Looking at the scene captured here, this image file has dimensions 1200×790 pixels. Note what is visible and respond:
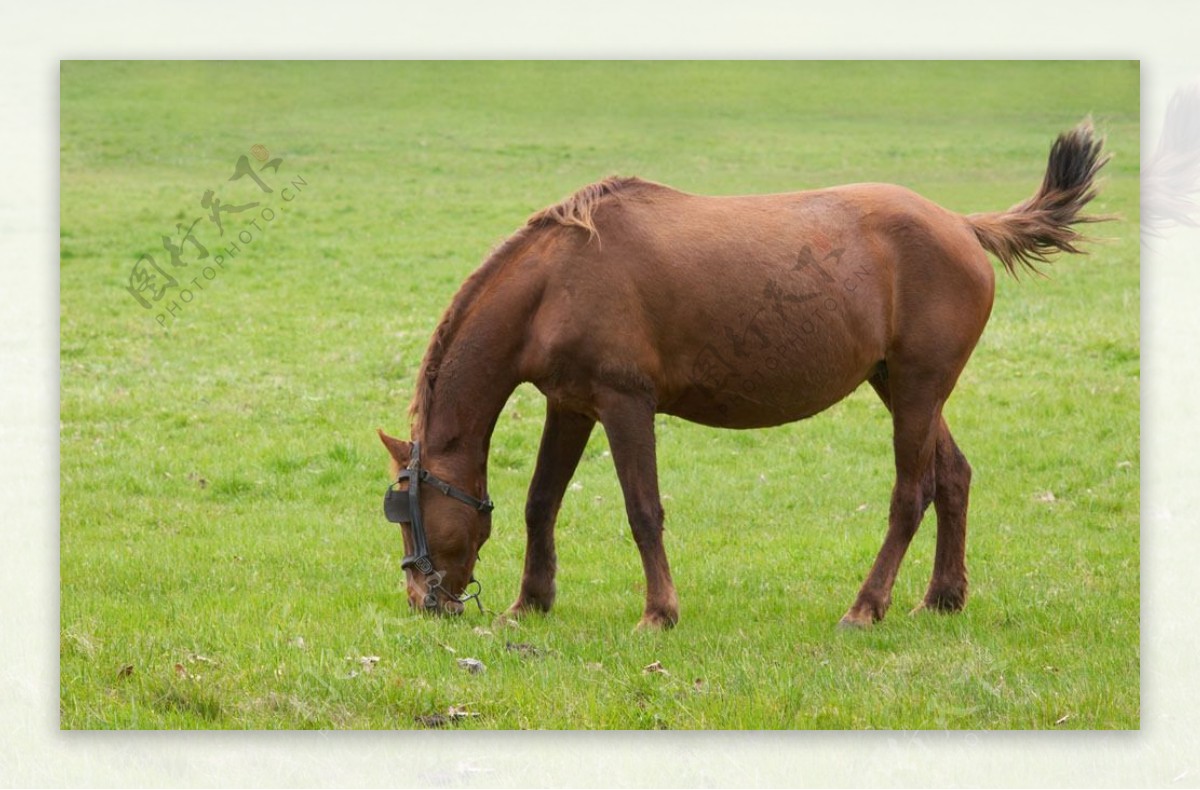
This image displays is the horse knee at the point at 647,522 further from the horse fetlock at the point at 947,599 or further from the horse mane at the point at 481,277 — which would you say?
the horse fetlock at the point at 947,599

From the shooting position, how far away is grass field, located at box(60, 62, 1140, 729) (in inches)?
243

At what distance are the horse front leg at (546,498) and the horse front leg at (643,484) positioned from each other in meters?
0.51

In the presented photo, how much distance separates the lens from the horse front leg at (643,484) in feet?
22.6

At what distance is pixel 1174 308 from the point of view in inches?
267

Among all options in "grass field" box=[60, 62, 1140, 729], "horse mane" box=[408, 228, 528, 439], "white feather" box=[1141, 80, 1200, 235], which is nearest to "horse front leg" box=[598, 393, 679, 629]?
"grass field" box=[60, 62, 1140, 729]

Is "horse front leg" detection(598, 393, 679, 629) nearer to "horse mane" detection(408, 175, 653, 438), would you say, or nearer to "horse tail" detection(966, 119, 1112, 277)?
"horse mane" detection(408, 175, 653, 438)

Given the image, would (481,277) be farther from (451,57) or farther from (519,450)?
(519,450)

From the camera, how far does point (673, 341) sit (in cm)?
702

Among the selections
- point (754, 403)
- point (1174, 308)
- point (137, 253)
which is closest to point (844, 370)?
point (754, 403)

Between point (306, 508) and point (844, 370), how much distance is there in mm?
4337

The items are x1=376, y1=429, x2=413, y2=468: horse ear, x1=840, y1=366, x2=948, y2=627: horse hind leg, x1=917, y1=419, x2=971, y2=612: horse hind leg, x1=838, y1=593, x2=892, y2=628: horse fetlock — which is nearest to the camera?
x1=376, y1=429, x2=413, y2=468: horse ear

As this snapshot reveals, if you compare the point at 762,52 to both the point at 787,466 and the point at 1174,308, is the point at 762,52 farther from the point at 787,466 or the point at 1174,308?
the point at 787,466

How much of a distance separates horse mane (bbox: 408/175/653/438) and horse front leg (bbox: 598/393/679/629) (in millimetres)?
884

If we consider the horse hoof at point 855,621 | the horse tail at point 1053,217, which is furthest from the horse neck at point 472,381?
the horse tail at point 1053,217
